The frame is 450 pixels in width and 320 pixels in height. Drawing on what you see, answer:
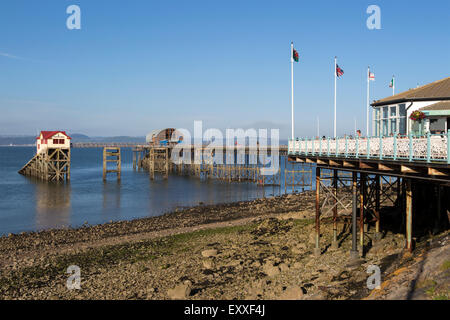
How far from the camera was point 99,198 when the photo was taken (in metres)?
42.7

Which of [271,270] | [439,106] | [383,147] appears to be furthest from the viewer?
[439,106]

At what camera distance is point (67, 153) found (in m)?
58.6

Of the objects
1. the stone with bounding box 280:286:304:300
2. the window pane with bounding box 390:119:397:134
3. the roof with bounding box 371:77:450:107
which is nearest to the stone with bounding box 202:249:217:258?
the stone with bounding box 280:286:304:300

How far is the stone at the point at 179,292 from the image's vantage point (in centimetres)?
1333

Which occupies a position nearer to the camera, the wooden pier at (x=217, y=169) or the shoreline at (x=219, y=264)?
the shoreline at (x=219, y=264)

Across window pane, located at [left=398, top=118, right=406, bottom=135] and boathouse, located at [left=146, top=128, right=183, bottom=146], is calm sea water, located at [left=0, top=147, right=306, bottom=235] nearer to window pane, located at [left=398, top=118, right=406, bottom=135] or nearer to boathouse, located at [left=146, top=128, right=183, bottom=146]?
boathouse, located at [left=146, top=128, right=183, bottom=146]

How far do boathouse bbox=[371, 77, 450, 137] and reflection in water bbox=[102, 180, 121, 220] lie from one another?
22.6 metres

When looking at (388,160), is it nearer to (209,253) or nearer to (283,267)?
(283,267)

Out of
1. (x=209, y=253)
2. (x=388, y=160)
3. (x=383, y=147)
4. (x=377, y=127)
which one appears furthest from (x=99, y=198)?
(x=388, y=160)

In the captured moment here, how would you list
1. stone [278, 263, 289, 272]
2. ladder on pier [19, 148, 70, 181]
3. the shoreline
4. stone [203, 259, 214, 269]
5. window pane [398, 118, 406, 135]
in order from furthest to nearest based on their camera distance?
ladder on pier [19, 148, 70, 181] → window pane [398, 118, 406, 135] → stone [203, 259, 214, 269] → stone [278, 263, 289, 272] → the shoreline

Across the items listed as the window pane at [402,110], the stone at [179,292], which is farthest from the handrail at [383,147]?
the stone at [179,292]

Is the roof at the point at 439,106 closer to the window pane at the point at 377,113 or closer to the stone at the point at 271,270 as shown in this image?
the window pane at the point at 377,113

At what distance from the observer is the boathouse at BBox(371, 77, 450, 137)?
1517 centimetres

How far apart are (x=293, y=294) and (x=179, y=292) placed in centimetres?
388
